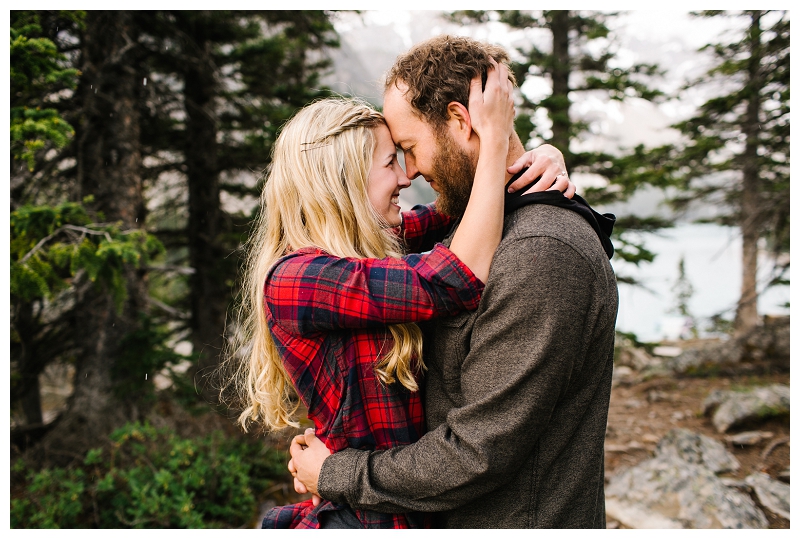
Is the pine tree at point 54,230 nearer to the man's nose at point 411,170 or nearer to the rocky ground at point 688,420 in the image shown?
the rocky ground at point 688,420

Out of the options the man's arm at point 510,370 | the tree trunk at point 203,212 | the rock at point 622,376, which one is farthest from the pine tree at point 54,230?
the rock at point 622,376

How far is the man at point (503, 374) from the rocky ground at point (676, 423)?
3559mm

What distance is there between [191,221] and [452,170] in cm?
689

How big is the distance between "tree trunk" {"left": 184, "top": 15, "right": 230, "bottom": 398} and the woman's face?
19.6 ft

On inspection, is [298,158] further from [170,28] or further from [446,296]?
[170,28]

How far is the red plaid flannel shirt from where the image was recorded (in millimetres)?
1417

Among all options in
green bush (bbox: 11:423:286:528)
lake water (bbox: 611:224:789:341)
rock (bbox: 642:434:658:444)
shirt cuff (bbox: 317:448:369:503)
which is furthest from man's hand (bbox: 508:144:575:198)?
lake water (bbox: 611:224:789:341)

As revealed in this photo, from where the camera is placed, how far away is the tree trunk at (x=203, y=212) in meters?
7.40

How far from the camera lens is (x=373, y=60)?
119 m

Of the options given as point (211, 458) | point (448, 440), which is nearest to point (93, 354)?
point (211, 458)

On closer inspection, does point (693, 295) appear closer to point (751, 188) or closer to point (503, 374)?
point (751, 188)

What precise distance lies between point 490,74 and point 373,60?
12806 centimetres

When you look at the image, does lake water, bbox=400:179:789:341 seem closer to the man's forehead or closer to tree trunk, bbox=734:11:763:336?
tree trunk, bbox=734:11:763:336

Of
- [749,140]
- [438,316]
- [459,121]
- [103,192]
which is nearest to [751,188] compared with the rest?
[749,140]
